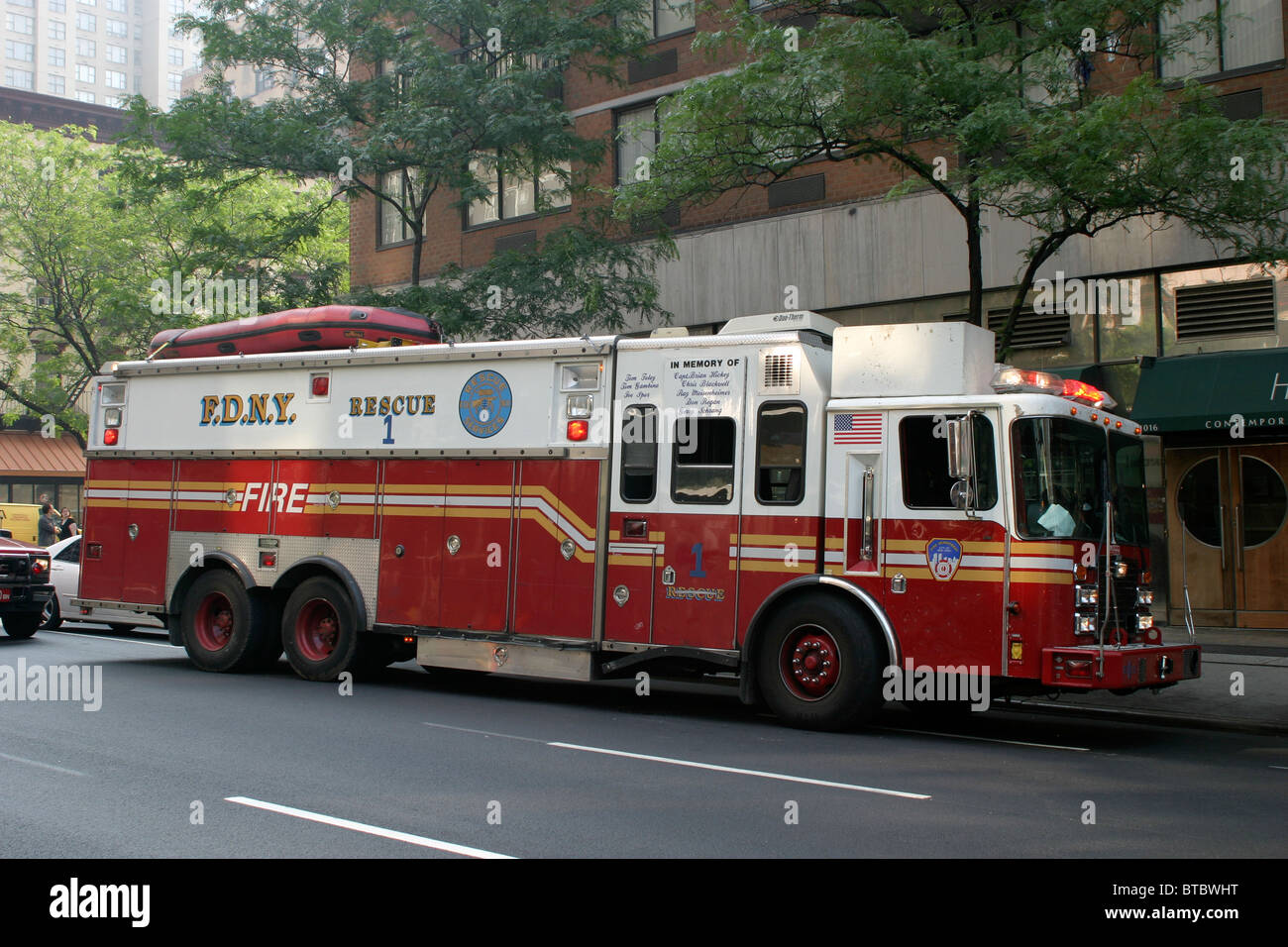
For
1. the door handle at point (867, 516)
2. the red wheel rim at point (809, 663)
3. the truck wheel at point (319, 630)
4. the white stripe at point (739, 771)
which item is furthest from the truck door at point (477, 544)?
the door handle at point (867, 516)

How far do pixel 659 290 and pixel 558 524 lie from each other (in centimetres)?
1198

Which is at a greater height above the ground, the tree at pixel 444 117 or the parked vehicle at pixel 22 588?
the tree at pixel 444 117

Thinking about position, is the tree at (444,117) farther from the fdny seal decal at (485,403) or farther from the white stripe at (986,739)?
the white stripe at (986,739)

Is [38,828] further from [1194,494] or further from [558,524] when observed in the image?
[1194,494]

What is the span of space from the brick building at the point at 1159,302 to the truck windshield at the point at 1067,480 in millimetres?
7116

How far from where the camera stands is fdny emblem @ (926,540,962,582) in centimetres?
955

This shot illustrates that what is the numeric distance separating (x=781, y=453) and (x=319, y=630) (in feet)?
18.9

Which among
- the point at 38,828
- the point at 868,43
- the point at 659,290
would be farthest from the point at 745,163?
the point at 38,828

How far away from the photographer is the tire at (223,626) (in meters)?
13.4

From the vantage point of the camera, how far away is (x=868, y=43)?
13.0 meters
